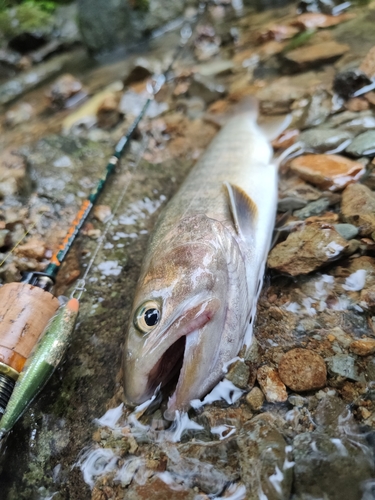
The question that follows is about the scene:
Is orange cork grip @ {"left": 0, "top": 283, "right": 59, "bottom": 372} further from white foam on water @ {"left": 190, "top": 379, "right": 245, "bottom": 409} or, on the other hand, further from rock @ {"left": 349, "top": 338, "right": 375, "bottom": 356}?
rock @ {"left": 349, "top": 338, "right": 375, "bottom": 356}

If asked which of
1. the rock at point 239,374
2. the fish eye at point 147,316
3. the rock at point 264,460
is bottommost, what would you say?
the rock at point 264,460

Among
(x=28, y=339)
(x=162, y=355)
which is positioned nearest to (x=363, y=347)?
(x=162, y=355)

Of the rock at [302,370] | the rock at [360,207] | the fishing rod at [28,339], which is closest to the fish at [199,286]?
the rock at [302,370]

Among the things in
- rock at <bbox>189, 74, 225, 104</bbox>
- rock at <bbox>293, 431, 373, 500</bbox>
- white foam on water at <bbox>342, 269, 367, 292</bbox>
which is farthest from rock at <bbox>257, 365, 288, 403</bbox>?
rock at <bbox>189, 74, 225, 104</bbox>

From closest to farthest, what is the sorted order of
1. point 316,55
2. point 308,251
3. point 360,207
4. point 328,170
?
point 308,251 → point 360,207 → point 328,170 → point 316,55

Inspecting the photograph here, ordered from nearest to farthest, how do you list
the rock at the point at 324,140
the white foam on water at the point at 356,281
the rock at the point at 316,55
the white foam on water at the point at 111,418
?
the white foam on water at the point at 111,418 < the white foam on water at the point at 356,281 < the rock at the point at 324,140 < the rock at the point at 316,55

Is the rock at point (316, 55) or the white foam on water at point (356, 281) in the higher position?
the rock at point (316, 55)

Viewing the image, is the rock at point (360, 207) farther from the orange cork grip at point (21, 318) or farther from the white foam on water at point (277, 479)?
the orange cork grip at point (21, 318)

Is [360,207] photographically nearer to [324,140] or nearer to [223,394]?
[324,140]
